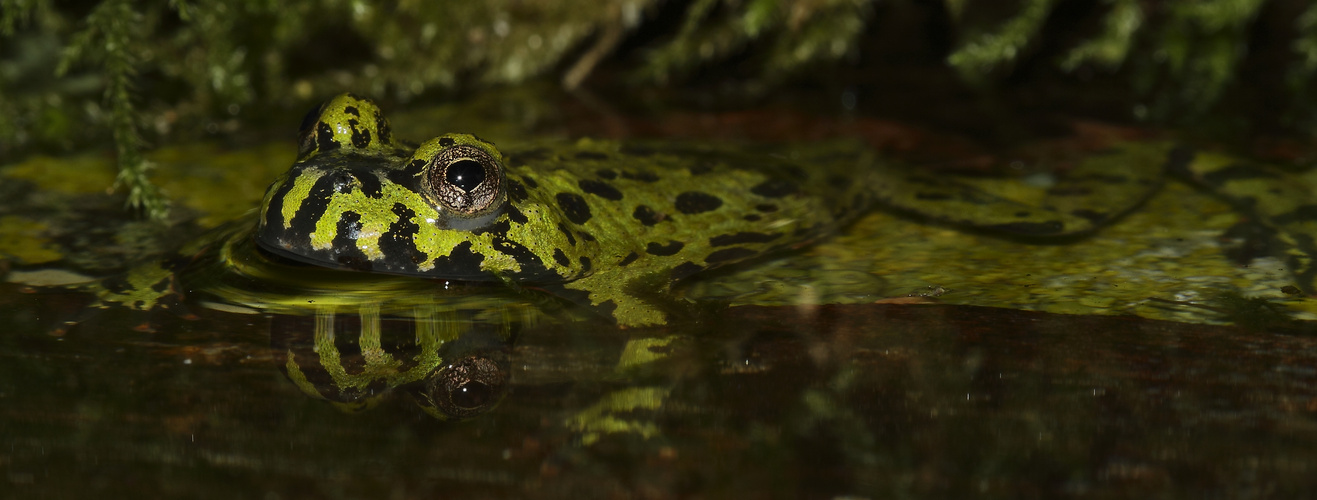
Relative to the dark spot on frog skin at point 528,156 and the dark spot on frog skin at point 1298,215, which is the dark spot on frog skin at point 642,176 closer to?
the dark spot on frog skin at point 528,156

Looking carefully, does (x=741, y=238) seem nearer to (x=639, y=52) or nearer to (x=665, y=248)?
(x=665, y=248)

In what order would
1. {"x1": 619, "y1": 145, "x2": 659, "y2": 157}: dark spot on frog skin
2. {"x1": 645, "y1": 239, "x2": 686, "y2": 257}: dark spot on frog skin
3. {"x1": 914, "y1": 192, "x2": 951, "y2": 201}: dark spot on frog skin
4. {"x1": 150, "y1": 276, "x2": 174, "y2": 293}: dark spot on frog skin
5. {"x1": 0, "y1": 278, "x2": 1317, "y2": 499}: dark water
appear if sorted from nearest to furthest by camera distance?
{"x1": 0, "y1": 278, "x2": 1317, "y2": 499}: dark water
{"x1": 150, "y1": 276, "x2": 174, "y2": 293}: dark spot on frog skin
{"x1": 645, "y1": 239, "x2": 686, "y2": 257}: dark spot on frog skin
{"x1": 914, "y1": 192, "x2": 951, "y2": 201}: dark spot on frog skin
{"x1": 619, "y1": 145, "x2": 659, "y2": 157}: dark spot on frog skin

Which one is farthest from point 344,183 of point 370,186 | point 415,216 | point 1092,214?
point 1092,214

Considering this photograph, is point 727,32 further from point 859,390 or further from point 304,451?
point 304,451

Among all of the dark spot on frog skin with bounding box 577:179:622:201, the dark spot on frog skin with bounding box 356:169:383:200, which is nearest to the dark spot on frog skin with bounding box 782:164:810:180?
the dark spot on frog skin with bounding box 577:179:622:201

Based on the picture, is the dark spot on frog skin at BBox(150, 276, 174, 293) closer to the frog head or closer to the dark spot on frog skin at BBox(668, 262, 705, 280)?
the frog head

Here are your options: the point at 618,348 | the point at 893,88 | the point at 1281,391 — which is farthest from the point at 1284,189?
the point at 618,348
